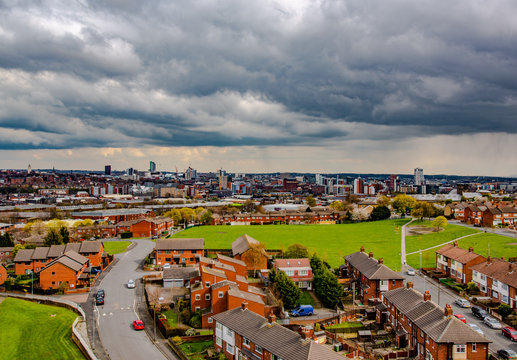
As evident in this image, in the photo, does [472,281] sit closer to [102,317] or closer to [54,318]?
[102,317]

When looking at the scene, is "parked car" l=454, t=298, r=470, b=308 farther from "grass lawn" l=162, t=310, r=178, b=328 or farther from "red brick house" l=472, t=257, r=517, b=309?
"grass lawn" l=162, t=310, r=178, b=328

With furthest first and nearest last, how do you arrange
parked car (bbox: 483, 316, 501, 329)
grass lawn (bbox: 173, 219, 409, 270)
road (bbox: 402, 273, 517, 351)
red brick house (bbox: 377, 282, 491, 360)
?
grass lawn (bbox: 173, 219, 409, 270) → parked car (bbox: 483, 316, 501, 329) → road (bbox: 402, 273, 517, 351) → red brick house (bbox: 377, 282, 491, 360)

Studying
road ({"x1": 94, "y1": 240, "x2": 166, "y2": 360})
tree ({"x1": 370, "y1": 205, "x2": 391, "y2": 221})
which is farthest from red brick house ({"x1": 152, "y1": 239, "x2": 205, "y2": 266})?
tree ({"x1": 370, "y1": 205, "x2": 391, "y2": 221})

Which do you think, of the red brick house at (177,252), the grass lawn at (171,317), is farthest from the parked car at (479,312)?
the red brick house at (177,252)

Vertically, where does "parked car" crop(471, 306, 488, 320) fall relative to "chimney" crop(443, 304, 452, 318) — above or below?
below

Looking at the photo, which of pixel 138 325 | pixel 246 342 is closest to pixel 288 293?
pixel 246 342
